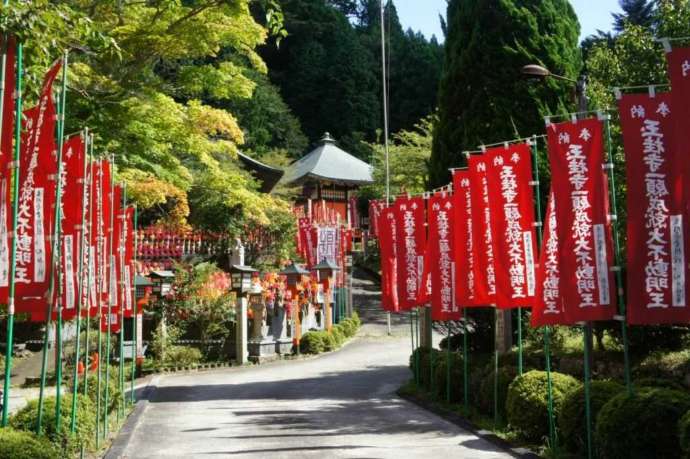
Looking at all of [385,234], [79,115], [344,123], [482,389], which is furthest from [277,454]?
[344,123]

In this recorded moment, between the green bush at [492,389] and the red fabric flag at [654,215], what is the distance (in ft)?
17.8

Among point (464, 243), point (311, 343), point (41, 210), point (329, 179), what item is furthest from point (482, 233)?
point (329, 179)

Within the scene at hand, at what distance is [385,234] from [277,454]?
8.77 metres

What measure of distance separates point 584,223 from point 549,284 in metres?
1.21

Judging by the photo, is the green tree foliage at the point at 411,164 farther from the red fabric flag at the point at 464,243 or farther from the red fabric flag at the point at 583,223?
the red fabric flag at the point at 583,223

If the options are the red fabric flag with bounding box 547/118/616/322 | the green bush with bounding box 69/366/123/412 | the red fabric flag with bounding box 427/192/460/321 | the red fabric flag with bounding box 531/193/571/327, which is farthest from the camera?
the red fabric flag with bounding box 427/192/460/321

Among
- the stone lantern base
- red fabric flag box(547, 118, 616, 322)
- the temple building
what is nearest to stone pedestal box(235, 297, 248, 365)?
the stone lantern base

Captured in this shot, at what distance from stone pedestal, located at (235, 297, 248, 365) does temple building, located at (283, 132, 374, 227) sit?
2600 centimetres

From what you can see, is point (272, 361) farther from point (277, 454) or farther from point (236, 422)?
point (277, 454)

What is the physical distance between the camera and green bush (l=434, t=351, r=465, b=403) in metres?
15.6

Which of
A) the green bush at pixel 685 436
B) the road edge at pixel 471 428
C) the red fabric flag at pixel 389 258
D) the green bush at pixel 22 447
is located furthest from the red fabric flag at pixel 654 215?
the red fabric flag at pixel 389 258

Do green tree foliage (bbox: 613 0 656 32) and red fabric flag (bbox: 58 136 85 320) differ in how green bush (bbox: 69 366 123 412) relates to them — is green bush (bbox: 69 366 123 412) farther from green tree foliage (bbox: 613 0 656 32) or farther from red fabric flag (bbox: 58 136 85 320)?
green tree foliage (bbox: 613 0 656 32)

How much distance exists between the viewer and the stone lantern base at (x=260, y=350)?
2566 centimetres

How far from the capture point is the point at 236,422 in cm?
1405
